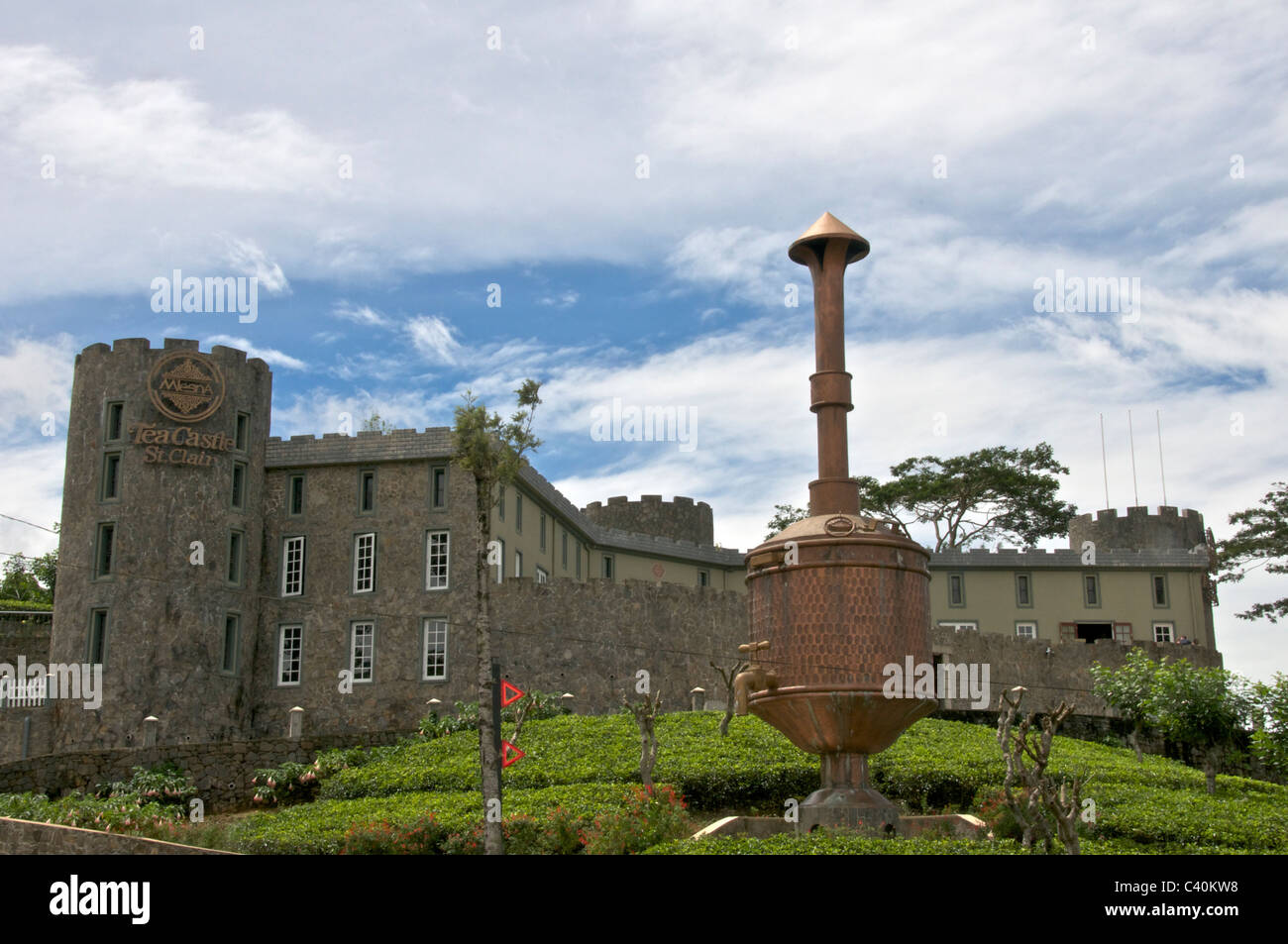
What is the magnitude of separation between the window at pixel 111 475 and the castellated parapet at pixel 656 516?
798 inches

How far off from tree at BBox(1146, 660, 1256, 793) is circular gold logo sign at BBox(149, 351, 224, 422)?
24.1 meters

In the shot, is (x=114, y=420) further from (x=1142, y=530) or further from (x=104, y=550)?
(x=1142, y=530)

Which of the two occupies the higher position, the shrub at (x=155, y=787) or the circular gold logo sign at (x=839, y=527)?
the circular gold logo sign at (x=839, y=527)

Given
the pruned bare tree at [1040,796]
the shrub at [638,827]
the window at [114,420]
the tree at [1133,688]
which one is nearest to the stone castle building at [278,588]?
the window at [114,420]

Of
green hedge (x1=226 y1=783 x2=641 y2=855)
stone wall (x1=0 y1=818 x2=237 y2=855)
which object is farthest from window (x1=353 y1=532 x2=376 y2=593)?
stone wall (x1=0 y1=818 x2=237 y2=855)

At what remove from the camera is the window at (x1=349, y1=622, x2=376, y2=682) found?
112 ft

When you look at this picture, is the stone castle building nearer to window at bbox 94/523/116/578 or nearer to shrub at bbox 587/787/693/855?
window at bbox 94/523/116/578

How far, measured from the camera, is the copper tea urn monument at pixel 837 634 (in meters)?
17.0

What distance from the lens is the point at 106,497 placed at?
110 feet

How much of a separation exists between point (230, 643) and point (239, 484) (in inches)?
168

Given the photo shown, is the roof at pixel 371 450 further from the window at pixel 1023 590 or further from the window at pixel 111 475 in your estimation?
the window at pixel 1023 590

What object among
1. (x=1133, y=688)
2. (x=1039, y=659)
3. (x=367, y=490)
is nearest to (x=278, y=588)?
(x=367, y=490)

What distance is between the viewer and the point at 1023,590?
4775cm
